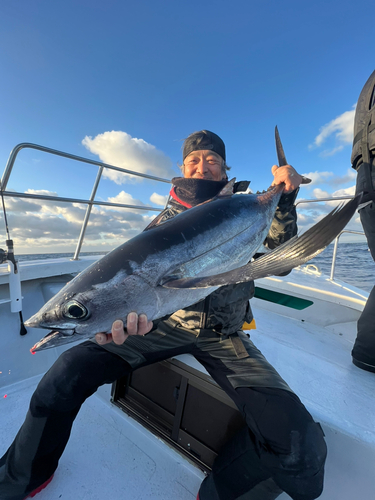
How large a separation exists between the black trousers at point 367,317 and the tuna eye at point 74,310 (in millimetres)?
2044

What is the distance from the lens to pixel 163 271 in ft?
3.81

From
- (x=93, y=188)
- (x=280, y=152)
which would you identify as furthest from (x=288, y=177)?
(x=93, y=188)

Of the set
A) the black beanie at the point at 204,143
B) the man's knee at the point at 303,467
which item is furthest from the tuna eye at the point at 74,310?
the black beanie at the point at 204,143

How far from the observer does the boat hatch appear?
1562mm

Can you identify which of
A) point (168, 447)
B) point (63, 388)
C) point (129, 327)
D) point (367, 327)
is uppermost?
point (129, 327)

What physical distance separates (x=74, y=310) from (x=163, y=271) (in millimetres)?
438

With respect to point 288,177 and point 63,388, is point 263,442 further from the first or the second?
point 288,177

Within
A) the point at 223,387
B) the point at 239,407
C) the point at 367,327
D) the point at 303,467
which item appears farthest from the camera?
the point at 367,327

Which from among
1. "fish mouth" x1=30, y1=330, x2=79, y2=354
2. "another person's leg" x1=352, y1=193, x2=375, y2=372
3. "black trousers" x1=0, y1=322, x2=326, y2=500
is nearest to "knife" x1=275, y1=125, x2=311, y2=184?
"another person's leg" x1=352, y1=193, x2=375, y2=372

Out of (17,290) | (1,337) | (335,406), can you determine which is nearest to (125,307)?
(335,406)

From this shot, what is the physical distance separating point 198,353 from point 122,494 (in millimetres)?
970

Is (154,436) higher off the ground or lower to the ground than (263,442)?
lower

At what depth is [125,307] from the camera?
1.10 meters

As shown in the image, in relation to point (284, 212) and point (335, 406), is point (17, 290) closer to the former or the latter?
point (284, 212)
